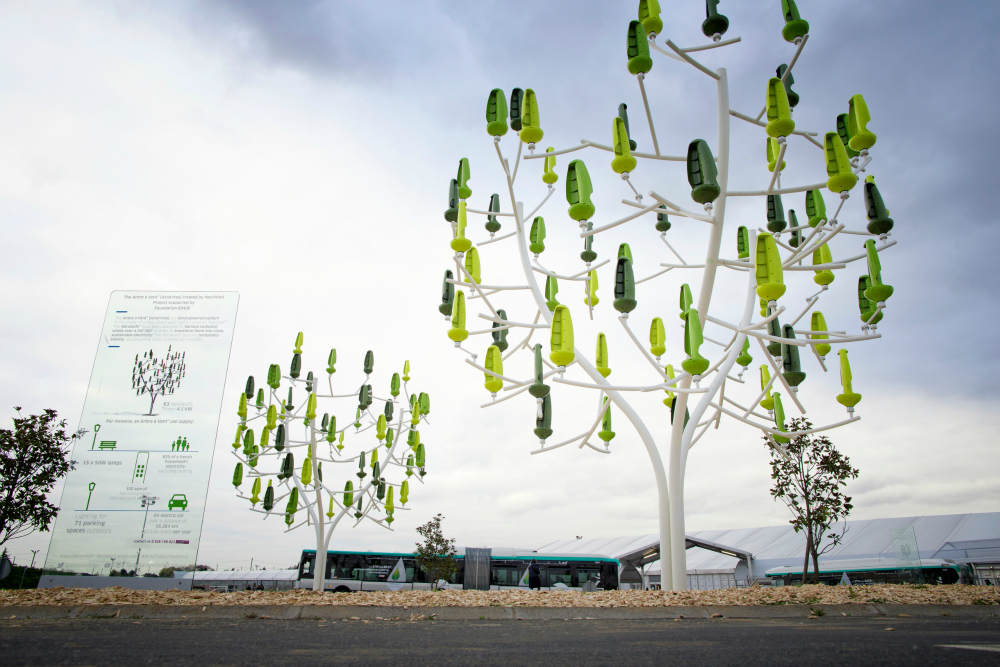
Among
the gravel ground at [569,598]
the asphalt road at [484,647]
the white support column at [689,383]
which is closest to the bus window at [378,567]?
the gravel ground at [569,598]

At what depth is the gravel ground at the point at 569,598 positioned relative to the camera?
5996 mm

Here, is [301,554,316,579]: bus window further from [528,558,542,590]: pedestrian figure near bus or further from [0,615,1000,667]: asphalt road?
[0,615,1000,667]: asphalt road

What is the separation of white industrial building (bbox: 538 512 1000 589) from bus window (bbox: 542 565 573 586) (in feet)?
10.1

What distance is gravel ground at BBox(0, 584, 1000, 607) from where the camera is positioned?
600 centimetres

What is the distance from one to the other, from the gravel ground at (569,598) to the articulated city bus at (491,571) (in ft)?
47.5

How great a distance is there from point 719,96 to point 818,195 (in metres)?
2.04

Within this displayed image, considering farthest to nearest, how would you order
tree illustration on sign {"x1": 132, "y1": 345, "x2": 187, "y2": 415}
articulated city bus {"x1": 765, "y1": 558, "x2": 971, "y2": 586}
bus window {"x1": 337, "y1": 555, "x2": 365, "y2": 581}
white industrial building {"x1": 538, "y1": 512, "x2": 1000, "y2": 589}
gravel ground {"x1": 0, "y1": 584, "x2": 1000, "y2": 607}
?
1. white industrial building {"x1": 538, "y1": 512, "x2": 1000, "y2": 589}
2. articulated city bus {"x1": 765, "y1": 558, "x2": 971, "y2": 586}
3. bus window {"x1": 337, "y1": 555, "x2": 365, "y2": 581}
4. tree illustration on sign {"x1": 132, "y1": 345, "x2": 187, "y2": 415}
5. gravel ground {"x1": 0, "y1": 584, "x2": 1000, "y2": 607}

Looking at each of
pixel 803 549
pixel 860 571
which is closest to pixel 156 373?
pixel 860 571

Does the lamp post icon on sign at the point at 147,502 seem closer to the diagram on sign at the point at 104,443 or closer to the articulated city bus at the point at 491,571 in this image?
the diagram on sign at the point at 104,443

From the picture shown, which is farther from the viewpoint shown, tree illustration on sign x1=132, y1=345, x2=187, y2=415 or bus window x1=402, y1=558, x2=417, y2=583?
bus window x1=402, y1=558, x2=417, y2=583

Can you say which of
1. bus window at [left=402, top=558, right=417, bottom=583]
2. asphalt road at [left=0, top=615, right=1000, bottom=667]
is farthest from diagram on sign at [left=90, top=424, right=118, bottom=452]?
bus window at [left=402, top=558, right=417, bottom=583]

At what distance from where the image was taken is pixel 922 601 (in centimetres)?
604

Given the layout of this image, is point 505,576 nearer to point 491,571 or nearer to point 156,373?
point 491,571

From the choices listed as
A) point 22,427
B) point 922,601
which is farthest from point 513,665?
point 22,427
